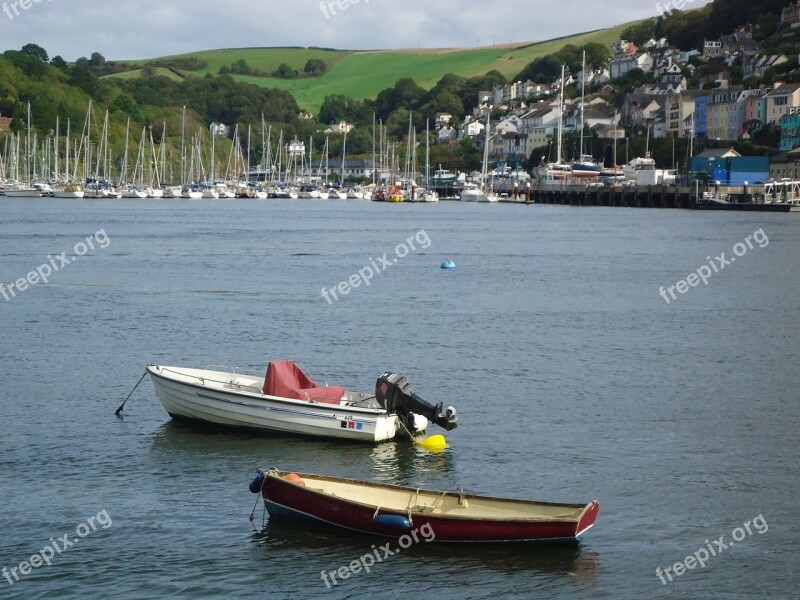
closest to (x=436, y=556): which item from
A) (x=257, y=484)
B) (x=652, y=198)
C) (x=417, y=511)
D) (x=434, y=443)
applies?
(x=417, y=511)

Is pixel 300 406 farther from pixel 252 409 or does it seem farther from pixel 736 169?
pixel 736 169

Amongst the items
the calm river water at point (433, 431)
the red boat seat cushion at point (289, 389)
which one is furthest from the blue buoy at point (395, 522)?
the red boat seat cushion at point (289, 389)

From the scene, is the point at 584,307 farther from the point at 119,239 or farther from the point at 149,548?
the point at 119,239

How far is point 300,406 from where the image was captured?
28.5 m

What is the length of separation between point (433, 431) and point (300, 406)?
366 cm

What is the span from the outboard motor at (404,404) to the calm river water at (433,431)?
31.7 inches

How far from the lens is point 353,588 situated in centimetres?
2031

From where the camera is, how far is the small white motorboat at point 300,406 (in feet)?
92.9

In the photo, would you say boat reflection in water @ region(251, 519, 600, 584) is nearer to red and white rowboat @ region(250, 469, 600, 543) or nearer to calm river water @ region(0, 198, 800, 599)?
calm river water @ region(0, 198, 800, 599)

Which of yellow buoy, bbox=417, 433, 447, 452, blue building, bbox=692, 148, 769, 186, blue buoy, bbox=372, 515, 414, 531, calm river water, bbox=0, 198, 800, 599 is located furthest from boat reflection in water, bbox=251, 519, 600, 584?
blue building, bbox=692, 148, 769, 186

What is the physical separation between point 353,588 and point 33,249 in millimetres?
73268

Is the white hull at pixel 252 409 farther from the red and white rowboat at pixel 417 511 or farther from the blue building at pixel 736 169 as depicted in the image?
the blue building at pixel 736 169

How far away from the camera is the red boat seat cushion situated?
95.2 ft

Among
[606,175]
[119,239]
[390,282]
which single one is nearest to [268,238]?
[119,239]
